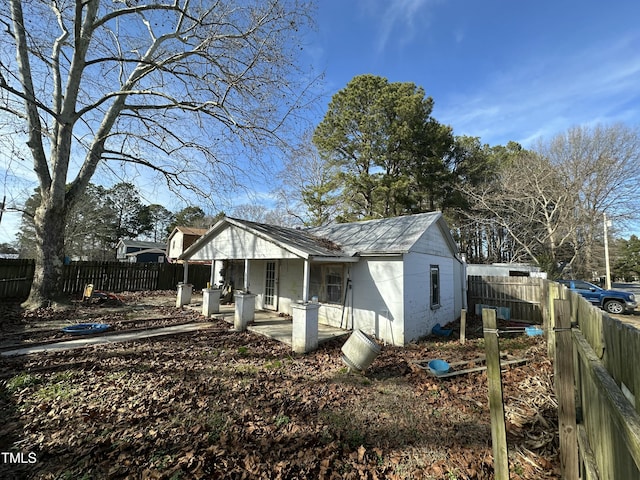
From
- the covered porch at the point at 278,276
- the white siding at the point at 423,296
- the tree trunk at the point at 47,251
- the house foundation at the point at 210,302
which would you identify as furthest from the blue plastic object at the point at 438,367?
the tree trunk at the point at 47,251

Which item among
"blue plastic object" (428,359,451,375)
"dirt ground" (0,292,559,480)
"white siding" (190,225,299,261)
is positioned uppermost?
"white siding" (190,225,299,261)

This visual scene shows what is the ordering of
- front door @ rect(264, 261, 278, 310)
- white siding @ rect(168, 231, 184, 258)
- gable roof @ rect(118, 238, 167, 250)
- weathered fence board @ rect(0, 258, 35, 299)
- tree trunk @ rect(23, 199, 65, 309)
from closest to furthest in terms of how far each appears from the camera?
1. tree trunk @ rect(23, 199, 65, 309)
2. front door @ rect(264, 261, 278, 310)
3. weathered fence board @ rect(0, 258, 35, 299)
4. white siding @ rect(168, 231, 184, 258)
5. gable roof @ rect(118, 238, 167, 250)

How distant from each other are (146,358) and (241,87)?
309 inches

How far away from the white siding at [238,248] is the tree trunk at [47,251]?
4604 millimetres

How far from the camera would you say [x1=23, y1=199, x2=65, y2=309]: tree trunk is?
1011cm

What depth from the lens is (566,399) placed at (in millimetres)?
2574

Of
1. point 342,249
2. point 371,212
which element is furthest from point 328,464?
point 371,212

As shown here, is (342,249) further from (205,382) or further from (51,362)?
(51,362)

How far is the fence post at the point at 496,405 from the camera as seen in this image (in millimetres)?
2551

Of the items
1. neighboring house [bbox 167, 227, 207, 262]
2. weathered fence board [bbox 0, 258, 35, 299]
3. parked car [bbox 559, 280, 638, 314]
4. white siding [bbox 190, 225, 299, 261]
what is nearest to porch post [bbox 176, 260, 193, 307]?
white siding [bbox 190, 225, 299, 261]

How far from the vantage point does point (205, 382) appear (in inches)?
198

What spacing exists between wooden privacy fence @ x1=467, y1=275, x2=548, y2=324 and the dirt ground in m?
7.61

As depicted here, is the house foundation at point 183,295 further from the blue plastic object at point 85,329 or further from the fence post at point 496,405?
the fence post at point 496,405

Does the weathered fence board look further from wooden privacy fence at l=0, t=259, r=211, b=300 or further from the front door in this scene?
the front door
